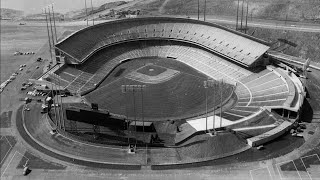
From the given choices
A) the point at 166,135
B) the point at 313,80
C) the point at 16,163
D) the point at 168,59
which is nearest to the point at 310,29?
the point at 313,80

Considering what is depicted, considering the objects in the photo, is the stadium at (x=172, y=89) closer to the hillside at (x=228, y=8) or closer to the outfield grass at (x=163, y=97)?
the outfield grass at (x=163, y=97)

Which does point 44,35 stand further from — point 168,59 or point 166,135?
point 166,135

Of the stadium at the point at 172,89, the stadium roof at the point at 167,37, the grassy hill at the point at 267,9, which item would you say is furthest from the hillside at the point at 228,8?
the stadium roof at the point at 167,37

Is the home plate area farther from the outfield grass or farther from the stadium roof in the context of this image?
the stadium roof

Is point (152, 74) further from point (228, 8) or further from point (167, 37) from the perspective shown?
point (228, 8)

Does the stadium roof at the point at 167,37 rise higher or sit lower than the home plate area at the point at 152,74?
higher

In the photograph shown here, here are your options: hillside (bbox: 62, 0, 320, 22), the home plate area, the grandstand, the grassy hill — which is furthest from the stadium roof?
the grassy hill

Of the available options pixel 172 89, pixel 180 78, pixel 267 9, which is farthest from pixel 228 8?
pixel 172 89
